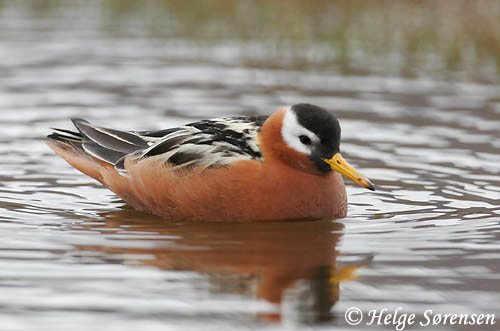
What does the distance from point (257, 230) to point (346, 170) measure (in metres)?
0.99

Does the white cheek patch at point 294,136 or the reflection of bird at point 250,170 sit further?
the white cheek patch at point 294,136

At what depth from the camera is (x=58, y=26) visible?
22031mm

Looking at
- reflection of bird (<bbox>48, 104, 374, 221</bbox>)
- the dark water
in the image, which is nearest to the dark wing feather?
reflection of bird (<bbox>48, 104, 374, 221</bbox>)

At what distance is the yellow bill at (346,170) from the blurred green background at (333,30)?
8.40m

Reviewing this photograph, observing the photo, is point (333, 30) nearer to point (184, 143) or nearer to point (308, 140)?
point (184, 143)

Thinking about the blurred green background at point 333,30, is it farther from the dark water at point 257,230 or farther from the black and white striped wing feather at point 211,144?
the black and white striped wing feather at point 211,144

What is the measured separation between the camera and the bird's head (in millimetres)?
8812

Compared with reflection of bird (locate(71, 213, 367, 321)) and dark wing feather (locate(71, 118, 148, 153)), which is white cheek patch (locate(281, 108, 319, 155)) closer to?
reflection of bird (locate(71, 213, 367, 321))

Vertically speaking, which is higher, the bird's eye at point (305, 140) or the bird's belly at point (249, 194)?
the bird's eye at point (305, 140)

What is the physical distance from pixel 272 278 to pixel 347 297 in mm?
686

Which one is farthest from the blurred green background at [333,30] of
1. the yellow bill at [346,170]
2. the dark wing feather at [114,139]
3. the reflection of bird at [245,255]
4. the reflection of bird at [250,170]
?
the reflection of bird at [245,255]

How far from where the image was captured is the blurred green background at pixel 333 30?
1786cm

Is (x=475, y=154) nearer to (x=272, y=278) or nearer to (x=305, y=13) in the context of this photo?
(x=272, y=278)

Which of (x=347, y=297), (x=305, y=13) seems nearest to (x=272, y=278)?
(x=347, y=297)
